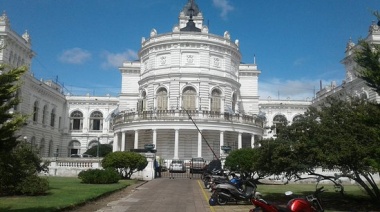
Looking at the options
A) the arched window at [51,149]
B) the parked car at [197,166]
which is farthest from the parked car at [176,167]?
the arched window at [51,149]

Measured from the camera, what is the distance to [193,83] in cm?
5231

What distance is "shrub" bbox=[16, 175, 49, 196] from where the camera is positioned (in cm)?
1603

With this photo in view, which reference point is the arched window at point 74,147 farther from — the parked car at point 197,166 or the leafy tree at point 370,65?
the leafy tree at point 370,65

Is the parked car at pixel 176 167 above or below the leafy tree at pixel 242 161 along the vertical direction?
below

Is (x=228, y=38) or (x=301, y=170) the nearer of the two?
(x=301, y=170)

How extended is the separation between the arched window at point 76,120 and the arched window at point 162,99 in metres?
27.4

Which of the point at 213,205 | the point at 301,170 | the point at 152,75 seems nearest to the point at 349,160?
the point at 301,170

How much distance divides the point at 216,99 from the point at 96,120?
1239 inches

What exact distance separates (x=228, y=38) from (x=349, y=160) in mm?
45929

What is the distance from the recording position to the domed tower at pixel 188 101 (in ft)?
151

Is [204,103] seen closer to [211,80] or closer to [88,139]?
[211,80]

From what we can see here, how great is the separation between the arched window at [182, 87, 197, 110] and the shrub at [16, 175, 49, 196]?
3605cm

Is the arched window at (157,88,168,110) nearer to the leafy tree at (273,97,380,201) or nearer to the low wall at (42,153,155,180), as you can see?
the low wall at (42,153,155,180)

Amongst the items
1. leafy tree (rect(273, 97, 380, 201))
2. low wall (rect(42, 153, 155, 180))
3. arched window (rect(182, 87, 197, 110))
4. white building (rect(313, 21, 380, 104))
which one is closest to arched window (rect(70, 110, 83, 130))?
arched window (rect(182, 87, 197, 110))
